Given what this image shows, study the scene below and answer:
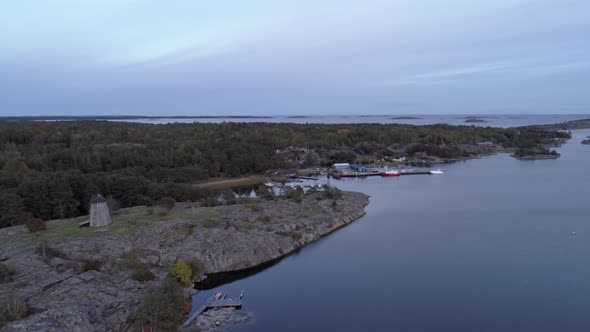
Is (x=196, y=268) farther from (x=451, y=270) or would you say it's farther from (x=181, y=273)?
(x=451, y=270)

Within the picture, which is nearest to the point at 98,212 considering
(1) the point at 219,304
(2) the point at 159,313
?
(1) the point at 219,304

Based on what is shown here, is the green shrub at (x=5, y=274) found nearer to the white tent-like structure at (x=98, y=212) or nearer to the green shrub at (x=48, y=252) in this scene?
the green shrub at (x=48, y=252)

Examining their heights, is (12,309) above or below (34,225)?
below

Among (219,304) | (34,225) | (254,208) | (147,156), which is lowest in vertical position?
(219,304)

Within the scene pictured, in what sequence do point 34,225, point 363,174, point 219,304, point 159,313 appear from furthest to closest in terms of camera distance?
point 363,174, point 34,225, point 219,304, point 159,313

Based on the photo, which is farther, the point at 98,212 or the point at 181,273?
the point at 98,212

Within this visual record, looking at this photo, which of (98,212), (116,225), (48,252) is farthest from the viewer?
(116,225)

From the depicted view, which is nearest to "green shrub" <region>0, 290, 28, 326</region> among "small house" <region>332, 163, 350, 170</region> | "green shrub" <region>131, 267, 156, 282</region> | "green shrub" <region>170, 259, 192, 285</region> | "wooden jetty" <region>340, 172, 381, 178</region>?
"green shrub" <region>131, 267, 156, 282</region>
